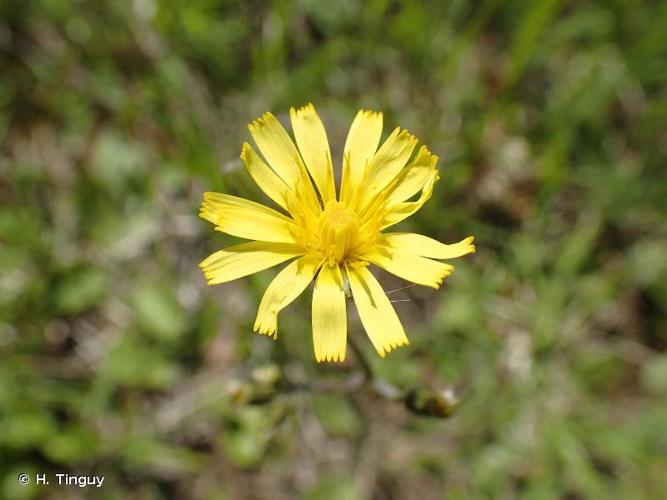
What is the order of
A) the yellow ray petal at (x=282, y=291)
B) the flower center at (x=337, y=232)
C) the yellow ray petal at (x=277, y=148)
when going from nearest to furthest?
the yellow ray petal at (x=282, y=291) < the flower center at (x=337, y=232) < the yellow ray petal at (x=277, y=148)

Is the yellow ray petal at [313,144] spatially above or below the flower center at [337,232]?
above

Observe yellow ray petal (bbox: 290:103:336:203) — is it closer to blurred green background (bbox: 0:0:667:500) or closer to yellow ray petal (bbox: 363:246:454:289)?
yellow ray petal (bbox: 363:246:454:289)

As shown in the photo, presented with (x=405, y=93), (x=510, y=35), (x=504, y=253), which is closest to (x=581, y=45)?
(x=510, y=35)

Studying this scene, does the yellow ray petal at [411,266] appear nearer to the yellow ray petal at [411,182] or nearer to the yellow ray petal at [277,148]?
the yellow ray petal at [411,182]

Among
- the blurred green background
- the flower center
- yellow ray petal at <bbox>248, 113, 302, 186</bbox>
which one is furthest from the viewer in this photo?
the blurred green background

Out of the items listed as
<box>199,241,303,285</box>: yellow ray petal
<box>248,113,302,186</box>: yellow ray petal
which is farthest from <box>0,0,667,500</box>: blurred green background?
<box>199,241,303,285</box>: yellow ray petal

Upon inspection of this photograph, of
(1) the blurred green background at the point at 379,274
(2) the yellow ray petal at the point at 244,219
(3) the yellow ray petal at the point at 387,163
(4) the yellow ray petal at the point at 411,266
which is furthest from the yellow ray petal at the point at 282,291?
(1) the blurred green background at the point at 379,274

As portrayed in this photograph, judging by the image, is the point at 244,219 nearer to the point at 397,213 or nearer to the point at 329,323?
the point at 329,323
